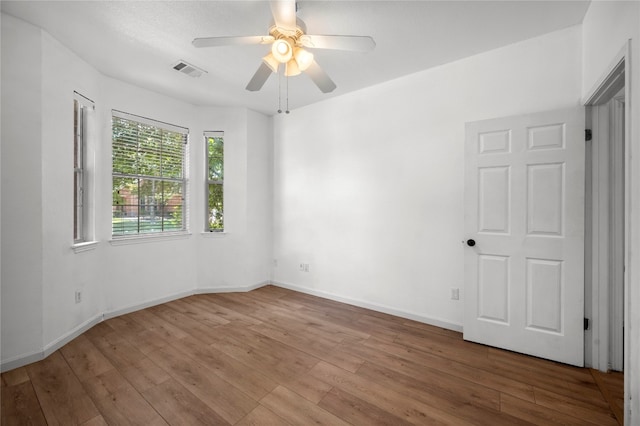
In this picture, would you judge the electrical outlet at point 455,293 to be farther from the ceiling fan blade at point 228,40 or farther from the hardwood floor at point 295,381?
the ceiling fan blade at point 228,40

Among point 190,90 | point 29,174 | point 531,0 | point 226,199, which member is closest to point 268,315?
point 226,199

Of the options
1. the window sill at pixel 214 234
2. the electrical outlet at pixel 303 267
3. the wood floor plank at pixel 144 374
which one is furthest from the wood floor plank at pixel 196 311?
the electrical outlet at pixel 303 267

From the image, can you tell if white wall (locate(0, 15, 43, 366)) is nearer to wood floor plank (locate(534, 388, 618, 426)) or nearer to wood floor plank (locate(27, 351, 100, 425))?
wood floor plank (locate(27, 351, 100, 425))

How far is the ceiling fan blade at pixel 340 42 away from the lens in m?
1.76

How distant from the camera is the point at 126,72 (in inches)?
120

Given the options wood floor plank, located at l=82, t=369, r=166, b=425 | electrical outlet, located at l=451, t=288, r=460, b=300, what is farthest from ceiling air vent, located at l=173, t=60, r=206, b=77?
electrical outlet, located at l=451, t=288, r=460, b=300

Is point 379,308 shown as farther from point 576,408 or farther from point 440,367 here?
point 576,408

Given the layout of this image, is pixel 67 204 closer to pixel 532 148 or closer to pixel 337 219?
pixel 337 219

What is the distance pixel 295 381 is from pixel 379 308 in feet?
5.35

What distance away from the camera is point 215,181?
4141 millimetres

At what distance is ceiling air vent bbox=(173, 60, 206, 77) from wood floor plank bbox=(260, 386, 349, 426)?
321cm

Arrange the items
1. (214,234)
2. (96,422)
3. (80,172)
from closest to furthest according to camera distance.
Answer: (96,422) → (80,172) → (214,234)

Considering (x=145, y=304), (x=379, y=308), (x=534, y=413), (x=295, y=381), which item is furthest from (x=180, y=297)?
(x=534, y=413)

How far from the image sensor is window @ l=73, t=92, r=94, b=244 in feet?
9.35
